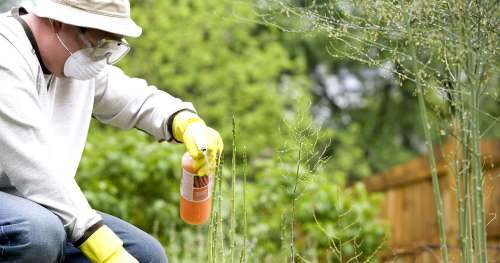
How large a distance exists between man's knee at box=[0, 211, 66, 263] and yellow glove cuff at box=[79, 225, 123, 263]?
73 millimetres

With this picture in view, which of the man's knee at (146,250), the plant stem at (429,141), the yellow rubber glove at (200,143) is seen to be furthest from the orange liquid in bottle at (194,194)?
the plant stem at (429,141)

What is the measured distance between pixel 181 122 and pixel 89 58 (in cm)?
36

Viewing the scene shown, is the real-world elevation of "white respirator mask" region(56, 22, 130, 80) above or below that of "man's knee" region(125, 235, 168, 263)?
above

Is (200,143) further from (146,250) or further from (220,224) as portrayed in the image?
(146,250)

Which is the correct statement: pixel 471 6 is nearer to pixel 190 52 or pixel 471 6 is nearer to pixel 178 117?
pixel 178 117

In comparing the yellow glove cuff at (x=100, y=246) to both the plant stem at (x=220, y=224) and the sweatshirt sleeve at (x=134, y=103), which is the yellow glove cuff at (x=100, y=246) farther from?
the sweatshirt sleeve at (x=134, y=103)

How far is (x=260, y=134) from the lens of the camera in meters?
10.8

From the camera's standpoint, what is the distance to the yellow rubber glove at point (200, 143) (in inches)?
92.9

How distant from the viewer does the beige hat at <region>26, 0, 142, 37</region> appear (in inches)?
86.5

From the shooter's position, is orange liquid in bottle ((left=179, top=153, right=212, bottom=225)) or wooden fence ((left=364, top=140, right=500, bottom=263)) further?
wooden fence ((left=364, top=140, right=500, bottom=263))

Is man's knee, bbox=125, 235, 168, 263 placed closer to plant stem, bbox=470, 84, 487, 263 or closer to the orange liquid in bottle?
the orange liquid in bottle

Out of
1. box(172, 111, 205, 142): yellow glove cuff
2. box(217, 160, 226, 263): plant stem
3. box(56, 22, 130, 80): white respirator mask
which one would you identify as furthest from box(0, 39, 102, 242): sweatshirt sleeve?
box(172, 111, 205, 142): yellow glove cuff

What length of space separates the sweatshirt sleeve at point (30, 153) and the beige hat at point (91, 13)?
0.14 meters

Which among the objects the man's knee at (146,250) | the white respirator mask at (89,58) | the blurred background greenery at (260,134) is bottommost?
the blurred background greenery at (260,134)
